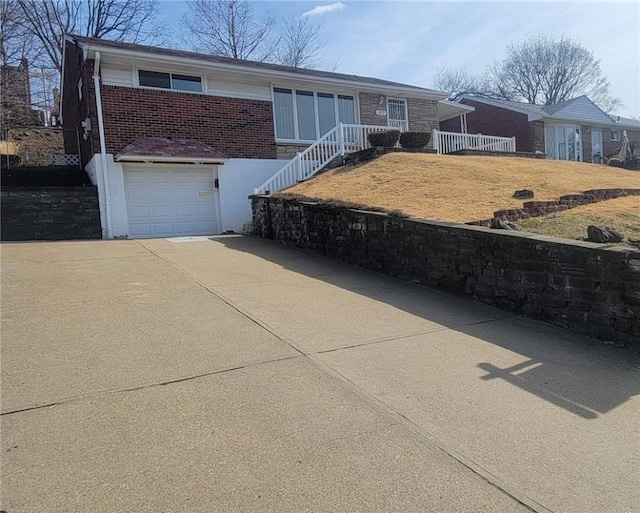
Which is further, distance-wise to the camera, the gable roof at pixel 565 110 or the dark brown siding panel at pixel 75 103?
the gable roof at pixel 565 110

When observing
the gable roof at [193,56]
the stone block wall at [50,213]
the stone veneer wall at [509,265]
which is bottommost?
the stone veneer wall at [509,265]

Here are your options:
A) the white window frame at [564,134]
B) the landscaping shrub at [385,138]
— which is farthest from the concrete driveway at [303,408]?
the white window frame at [564,134]

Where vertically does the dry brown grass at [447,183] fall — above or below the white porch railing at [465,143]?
below

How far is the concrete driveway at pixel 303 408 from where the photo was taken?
2439mm

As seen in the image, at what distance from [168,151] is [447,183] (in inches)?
308

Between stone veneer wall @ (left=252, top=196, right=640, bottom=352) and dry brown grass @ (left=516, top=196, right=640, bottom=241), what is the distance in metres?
1.09

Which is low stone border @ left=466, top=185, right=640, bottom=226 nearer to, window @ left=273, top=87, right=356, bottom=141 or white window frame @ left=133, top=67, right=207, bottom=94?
window @ left=273, top=87, right=356, bottom=141

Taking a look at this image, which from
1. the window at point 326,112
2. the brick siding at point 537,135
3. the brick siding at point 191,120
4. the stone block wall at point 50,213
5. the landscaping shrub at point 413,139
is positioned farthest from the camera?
the brick siding at point 537,135

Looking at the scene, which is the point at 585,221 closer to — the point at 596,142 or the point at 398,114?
the point at 398,114

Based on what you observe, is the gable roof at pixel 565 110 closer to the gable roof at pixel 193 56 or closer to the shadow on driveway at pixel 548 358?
the gable roof at pixel 193 56

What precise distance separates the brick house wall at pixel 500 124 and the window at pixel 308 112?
12.7 meters

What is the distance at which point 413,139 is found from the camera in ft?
50.3

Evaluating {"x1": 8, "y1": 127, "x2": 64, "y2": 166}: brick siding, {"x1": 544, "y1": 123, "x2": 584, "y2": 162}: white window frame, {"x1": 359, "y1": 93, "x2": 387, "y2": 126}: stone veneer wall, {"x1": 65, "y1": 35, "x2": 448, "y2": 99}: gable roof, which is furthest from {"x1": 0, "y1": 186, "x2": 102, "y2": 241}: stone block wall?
{"x1": 544, "y1": 123, "x2": 584, "y2": 162}: white window frame

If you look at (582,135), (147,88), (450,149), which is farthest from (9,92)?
(582,135)
